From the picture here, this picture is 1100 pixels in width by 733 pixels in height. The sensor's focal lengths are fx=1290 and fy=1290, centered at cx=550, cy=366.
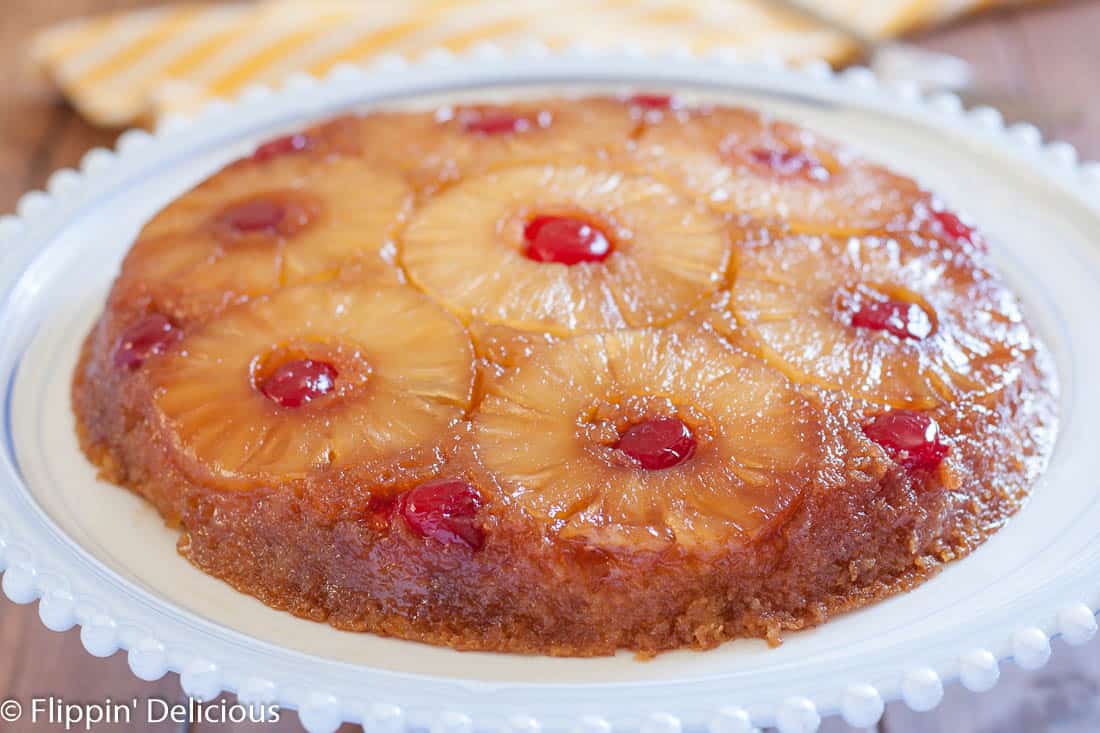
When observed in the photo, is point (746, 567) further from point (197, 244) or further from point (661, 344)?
point (197, 244)

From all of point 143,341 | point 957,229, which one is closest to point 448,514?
point 143,341

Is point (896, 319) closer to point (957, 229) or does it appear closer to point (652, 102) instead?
point (957, 229)

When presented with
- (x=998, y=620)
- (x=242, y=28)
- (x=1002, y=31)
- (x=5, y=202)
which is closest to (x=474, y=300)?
(x=998, y=620)

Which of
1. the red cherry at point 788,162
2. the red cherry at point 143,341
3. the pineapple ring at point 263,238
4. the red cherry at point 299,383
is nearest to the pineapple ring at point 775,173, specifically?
the red cherry at point 788,162

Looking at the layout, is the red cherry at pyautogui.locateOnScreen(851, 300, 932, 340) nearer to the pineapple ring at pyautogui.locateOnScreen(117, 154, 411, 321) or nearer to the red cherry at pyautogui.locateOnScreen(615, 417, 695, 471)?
the red cherry at pyautogui.locateOnScreen(615, 417, 695, 471)

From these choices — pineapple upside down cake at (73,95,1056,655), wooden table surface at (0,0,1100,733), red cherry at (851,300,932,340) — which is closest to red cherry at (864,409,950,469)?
pineapple upside down cake at (73,95,1056,655)

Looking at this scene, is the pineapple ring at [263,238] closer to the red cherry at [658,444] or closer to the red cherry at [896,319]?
the red cherry at [658,444]
